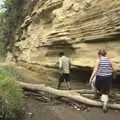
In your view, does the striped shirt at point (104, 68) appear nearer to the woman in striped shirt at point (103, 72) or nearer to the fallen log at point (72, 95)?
the woman in striped shirt at point (103, 72)

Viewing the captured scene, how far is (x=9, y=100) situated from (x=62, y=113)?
5.66 ft

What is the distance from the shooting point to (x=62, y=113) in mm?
10148

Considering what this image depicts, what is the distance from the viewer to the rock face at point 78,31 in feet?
44.4

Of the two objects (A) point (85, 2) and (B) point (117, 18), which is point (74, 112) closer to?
(B) point (117, 18)

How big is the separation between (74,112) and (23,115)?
154 cm

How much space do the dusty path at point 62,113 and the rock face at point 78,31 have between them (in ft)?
9.89

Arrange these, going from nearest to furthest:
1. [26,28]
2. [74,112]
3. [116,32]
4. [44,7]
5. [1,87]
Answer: [1,87] → [74,112] → [116,32] → [44,7] → [26,28]

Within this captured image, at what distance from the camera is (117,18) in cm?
1324

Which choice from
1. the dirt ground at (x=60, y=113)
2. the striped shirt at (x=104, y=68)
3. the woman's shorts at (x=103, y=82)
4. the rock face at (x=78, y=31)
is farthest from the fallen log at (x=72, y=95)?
the rock face at (x=78, y=31)

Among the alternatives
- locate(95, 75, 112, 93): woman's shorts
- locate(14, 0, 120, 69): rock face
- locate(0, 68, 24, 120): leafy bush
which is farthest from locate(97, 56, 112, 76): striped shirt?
locate(0, 68, 24, 120): leafy bush

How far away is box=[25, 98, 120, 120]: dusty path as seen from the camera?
32.0 ft

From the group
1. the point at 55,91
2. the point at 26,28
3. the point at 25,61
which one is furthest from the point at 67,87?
the point at 26,28

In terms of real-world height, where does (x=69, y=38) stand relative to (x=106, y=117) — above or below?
above

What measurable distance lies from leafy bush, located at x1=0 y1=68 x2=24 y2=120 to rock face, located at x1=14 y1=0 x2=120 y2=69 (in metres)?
4.52
